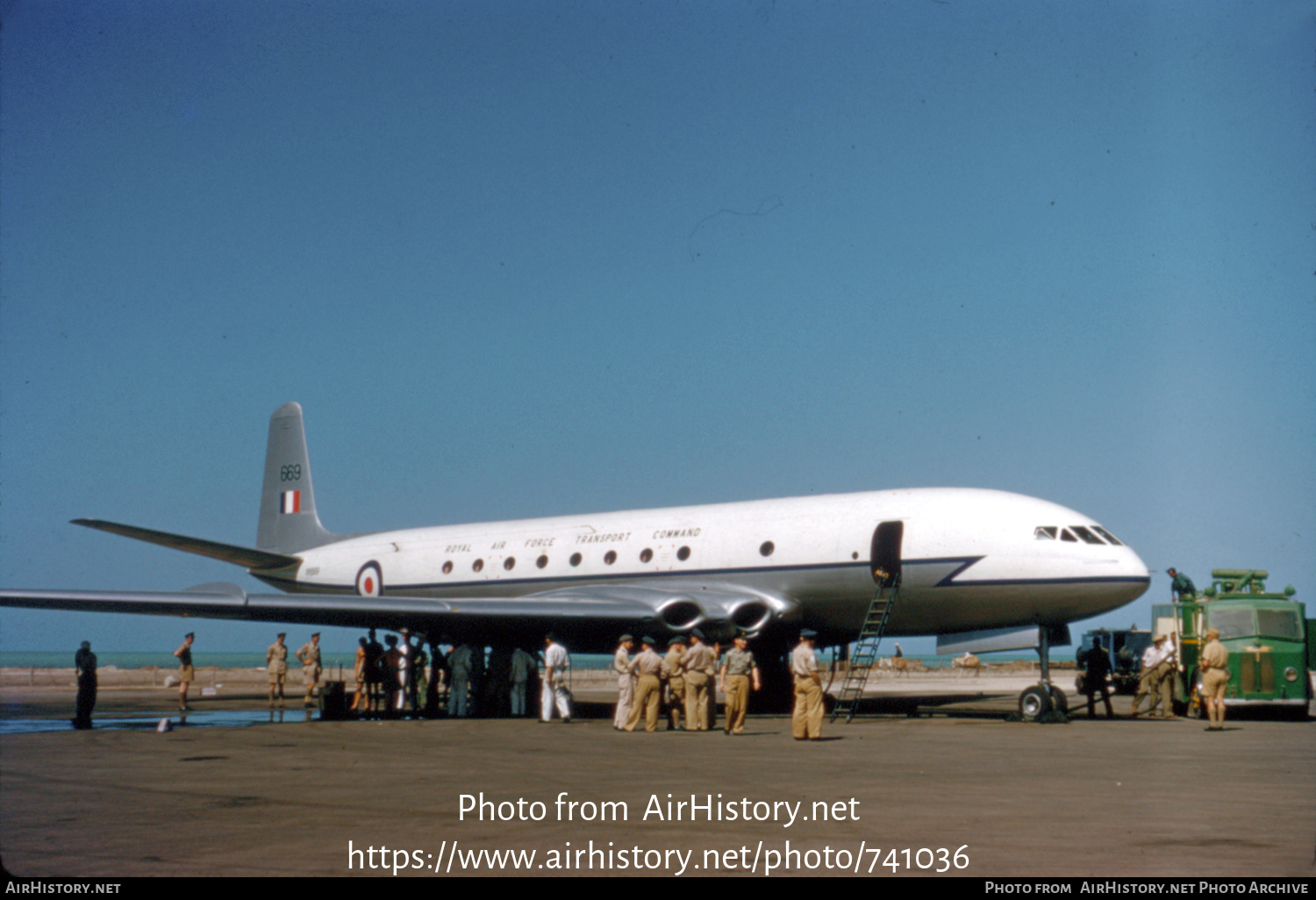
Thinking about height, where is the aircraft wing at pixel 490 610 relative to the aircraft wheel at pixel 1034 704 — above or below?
above

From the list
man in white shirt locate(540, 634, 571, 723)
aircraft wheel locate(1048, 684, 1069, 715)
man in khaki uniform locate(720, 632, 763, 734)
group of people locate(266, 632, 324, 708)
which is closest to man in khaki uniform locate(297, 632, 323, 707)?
group of people locate(266, 632, 324, 708)

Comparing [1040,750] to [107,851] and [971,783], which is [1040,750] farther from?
[107,851]

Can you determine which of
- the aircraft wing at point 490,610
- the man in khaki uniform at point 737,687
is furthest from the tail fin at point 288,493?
the man in khaki uniform at point 737,687

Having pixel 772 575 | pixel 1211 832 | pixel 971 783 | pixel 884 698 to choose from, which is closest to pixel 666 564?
pixel 772 575

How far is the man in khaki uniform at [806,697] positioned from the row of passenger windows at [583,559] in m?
5.36

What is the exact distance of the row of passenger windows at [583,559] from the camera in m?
20.2

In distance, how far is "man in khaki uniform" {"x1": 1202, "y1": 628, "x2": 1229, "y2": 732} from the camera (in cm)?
1633

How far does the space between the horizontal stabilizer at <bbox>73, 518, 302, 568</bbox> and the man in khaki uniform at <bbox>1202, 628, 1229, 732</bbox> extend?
17.8 m

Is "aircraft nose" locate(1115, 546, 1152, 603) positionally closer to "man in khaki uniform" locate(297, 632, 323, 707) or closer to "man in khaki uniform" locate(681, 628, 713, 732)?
"man in khaki uniform" locate(681, 628, 713, 732)

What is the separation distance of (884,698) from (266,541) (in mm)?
16234

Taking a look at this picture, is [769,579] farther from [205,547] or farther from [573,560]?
[205,547]

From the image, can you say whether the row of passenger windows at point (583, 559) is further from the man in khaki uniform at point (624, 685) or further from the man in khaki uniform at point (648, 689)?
the man in khaki uniform at point (648, 689)

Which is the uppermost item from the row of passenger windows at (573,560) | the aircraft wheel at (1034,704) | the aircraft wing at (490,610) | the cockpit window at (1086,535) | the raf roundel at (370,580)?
the cockpit window at (1086,535)

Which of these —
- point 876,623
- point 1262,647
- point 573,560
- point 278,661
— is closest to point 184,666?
point 278,661
